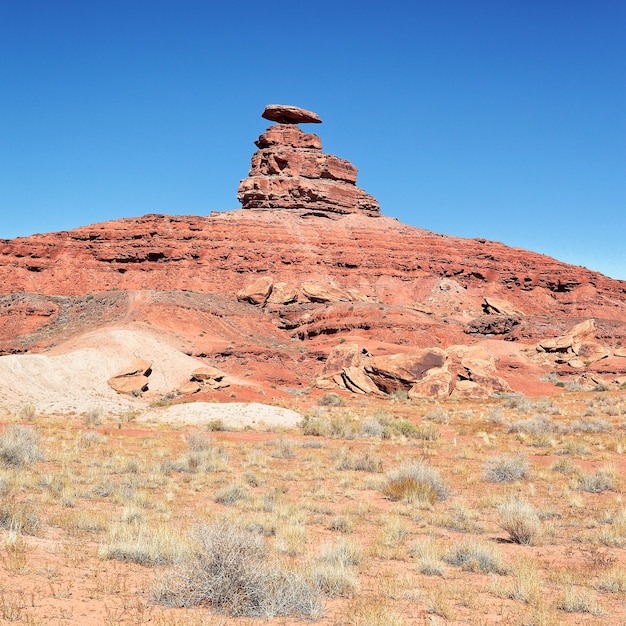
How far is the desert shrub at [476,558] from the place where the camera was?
705 cm

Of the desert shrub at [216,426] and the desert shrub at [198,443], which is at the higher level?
the desert shrub at [216,426]

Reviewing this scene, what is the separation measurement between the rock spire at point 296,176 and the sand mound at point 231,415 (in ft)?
182

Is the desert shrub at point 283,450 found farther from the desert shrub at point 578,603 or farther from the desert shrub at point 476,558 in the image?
the desert shrub at point 578,603

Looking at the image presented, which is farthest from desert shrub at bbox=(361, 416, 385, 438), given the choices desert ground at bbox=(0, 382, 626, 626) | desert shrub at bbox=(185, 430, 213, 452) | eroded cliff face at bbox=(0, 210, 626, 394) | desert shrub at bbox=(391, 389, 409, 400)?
eroded cliff face at bbox=(0, 210, 626, 394)

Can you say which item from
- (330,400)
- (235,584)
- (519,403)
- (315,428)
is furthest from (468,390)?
(235,584)

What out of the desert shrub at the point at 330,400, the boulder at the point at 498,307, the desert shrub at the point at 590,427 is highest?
the boulder at the point at 498,307

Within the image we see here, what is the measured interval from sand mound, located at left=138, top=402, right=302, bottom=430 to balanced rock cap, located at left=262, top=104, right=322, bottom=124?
2779 inches

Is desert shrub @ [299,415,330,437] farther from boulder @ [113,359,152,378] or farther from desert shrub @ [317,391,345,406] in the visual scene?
boulder @ [113,359,152,378]

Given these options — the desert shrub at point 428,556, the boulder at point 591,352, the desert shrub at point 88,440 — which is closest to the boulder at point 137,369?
the desert shrub at point 88,440

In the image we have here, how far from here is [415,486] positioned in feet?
36.0

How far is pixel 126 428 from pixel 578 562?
16542 mm

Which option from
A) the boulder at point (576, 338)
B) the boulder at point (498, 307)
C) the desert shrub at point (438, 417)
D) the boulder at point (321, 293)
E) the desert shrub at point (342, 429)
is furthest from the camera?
the boulder at point (498, 307)

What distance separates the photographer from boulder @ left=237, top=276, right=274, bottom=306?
5400 cm

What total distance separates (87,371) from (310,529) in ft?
77.0
